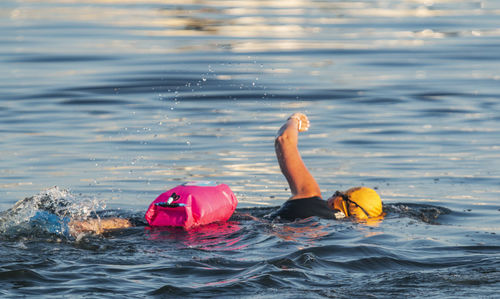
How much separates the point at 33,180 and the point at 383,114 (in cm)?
681

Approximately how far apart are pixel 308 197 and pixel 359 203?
547 mm

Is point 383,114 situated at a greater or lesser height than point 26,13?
lesser

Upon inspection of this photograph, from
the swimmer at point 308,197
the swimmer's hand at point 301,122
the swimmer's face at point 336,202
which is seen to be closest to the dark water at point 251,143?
the swimmer at point 308,197

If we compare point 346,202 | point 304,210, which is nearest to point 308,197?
point 304,210

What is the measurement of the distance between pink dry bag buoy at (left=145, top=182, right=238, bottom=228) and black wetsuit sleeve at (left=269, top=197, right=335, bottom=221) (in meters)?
0.60

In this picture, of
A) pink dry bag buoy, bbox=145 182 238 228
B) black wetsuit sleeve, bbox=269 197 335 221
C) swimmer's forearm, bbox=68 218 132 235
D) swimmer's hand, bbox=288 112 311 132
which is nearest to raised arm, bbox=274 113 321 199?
black wetsuit sleeve, bbox=269 197 335 221

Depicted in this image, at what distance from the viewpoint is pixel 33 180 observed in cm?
1092

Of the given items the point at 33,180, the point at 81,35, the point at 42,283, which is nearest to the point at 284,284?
the point at 42,283

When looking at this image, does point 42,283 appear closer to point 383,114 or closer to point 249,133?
point 249,133

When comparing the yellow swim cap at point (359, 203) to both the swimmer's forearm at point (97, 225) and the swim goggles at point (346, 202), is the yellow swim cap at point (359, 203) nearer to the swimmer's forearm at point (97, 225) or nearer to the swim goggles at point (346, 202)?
the swim goggles at point (346, 202)

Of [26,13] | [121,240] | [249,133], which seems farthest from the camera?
[26,13]

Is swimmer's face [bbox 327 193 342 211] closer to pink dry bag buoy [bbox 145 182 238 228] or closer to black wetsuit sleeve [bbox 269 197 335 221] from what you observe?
black wetsuit sleeve [bbox 269 197 335 221]

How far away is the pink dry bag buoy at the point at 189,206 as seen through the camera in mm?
8258

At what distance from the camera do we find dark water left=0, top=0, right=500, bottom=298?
22.8ft
